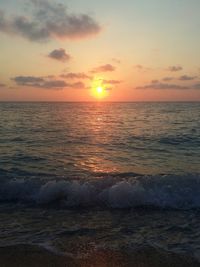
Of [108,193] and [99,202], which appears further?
[108,193]

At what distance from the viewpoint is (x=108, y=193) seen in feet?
34.3

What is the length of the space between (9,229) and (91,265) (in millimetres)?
2444

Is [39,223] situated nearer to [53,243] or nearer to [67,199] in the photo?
[53,243]

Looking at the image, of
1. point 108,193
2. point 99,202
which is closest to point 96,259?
point 99,202

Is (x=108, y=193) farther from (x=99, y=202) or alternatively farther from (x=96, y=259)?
(x=96, y=259)

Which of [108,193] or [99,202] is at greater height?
[108,193]

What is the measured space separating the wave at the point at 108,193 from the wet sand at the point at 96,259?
311 cm

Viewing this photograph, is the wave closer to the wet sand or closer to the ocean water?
the ocean water

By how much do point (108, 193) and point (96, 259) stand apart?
4.04 metres

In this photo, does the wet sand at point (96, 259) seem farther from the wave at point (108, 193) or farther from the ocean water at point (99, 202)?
the wave at point (108, 193)

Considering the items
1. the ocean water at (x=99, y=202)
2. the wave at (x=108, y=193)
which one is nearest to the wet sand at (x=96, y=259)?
the ocean water at (x=99, y=202)

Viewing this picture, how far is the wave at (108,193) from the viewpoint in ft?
33.1

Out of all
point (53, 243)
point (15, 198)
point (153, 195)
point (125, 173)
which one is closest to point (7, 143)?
point (125, 173)

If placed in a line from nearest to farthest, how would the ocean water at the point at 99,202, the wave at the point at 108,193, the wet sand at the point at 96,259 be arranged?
the wet sand at the point at 96,259, the ocean water at the point at 99,202, the wave at the point at 108,193
